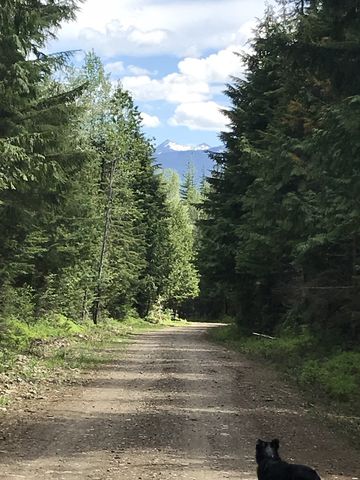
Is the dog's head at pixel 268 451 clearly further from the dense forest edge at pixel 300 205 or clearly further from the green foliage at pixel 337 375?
the green foliage at pixel 337 375

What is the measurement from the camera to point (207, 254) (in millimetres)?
28031

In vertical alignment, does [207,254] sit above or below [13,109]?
below

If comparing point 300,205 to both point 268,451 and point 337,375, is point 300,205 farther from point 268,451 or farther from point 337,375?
point 268,451

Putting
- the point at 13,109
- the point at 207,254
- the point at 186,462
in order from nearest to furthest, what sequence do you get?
the point at 186,462 < the point at 13,109 < the point at 207,254

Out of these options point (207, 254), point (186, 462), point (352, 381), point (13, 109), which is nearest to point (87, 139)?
point (207, 254)

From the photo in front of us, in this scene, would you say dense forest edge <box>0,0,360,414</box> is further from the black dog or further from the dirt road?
the black dog

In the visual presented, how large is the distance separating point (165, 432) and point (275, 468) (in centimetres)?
400

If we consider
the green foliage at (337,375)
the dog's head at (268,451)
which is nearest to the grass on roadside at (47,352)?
the dog's head at (268,451)

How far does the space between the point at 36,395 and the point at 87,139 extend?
2247 centimetres

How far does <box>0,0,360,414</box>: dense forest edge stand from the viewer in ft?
33.6

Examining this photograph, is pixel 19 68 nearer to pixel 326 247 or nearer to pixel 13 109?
pixel 13 109

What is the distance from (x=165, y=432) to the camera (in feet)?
29.1

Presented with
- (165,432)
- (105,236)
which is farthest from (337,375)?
(105,236)

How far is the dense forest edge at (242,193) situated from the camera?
33.6 ft
